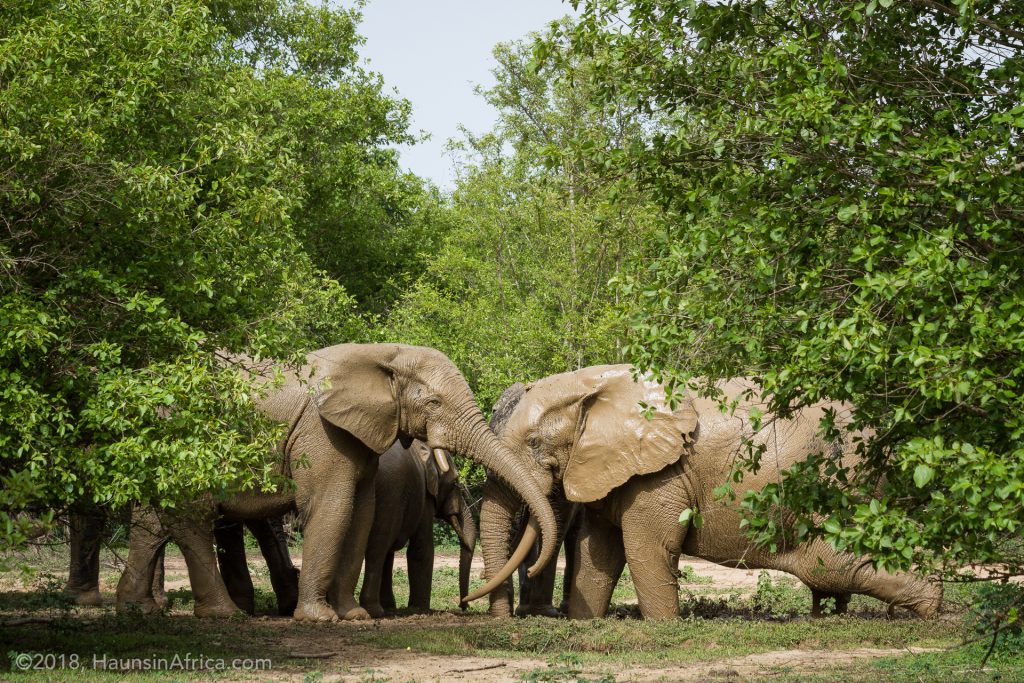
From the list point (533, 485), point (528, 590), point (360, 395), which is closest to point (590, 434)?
point (533, 485)

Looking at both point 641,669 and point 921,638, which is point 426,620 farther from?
point 921,638

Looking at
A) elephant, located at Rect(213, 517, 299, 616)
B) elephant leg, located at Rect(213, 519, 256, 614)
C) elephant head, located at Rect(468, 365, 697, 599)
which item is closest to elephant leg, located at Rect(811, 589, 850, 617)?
elephant head, located at Rect(468, 365, 697, 599)

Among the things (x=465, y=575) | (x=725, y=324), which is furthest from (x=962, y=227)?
(x=465, y=575)

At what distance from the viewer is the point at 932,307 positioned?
776 cm

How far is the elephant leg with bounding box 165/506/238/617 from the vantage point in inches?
655

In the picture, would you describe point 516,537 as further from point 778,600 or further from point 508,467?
point 778,600

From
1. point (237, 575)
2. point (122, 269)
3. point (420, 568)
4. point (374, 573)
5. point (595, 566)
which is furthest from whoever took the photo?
point (420, 568)

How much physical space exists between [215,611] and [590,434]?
17.2 ft

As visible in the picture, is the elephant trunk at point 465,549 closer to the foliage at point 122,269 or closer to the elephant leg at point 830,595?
the elephant leg at point 830,595

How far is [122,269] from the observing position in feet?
39.8

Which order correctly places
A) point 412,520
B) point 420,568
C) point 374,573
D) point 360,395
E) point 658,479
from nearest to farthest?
1. point 658,479
2. point 360,395
3. point 374,573
4. point 412,520
5. point 420,568

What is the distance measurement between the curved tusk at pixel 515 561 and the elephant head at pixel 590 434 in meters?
0.02

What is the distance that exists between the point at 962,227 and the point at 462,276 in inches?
1004

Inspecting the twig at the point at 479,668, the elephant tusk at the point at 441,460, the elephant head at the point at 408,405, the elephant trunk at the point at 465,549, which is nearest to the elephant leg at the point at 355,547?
the elephant head at the point at 408,405
